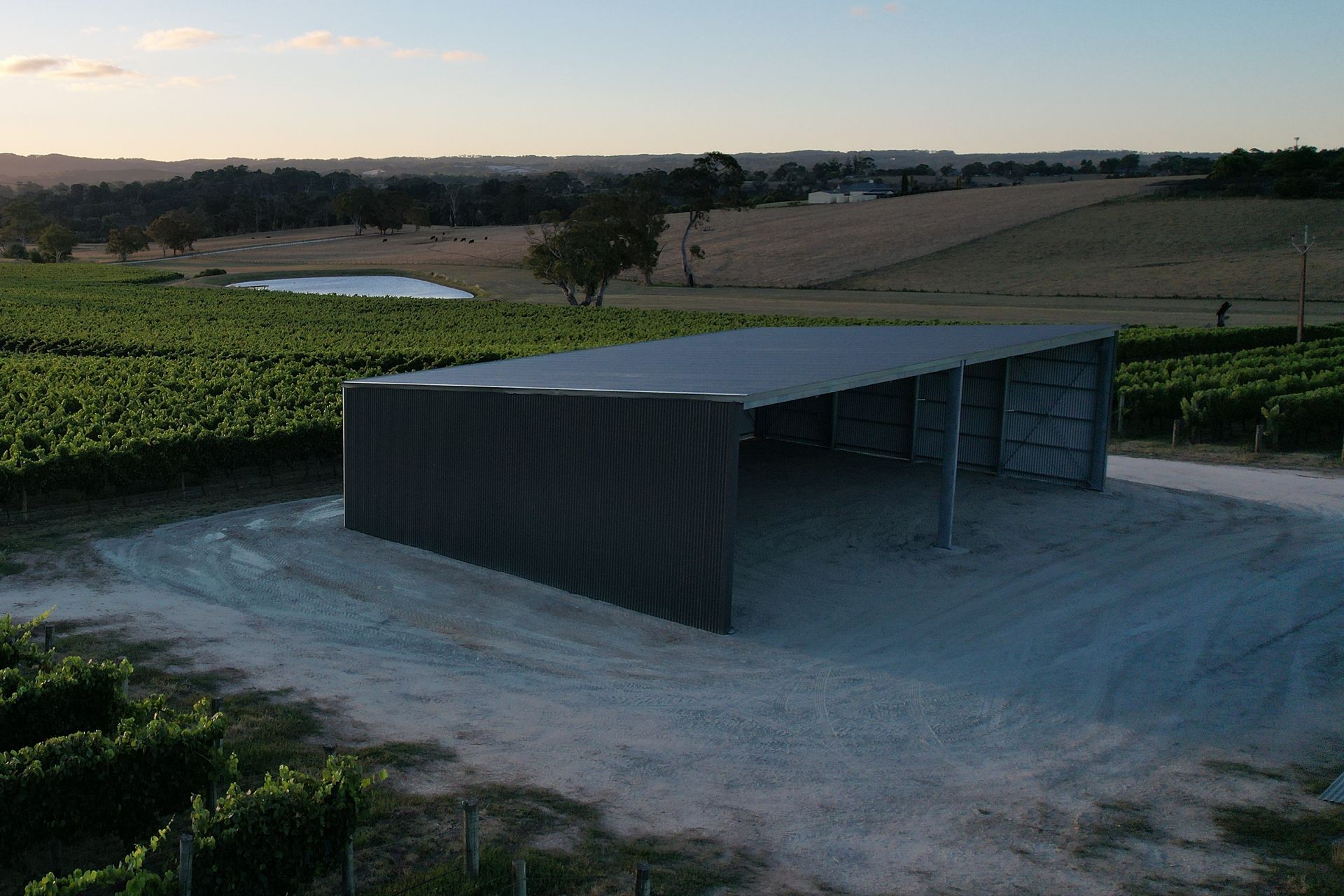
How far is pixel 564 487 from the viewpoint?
16766 millimetres

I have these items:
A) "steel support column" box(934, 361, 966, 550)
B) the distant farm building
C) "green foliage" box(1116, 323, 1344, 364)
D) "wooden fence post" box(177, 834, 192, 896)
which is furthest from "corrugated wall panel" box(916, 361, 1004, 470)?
the distant farm building

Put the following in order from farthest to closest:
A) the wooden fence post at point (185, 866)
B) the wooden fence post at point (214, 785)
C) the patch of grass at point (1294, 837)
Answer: the wooden fence post at point (214, 785), the patch of grass at point (1294, 837), the wooden fence post at point (185, 866)

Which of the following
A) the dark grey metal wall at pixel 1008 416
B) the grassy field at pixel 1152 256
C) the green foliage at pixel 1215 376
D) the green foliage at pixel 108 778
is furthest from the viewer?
the grassy field at pixel 1152 256

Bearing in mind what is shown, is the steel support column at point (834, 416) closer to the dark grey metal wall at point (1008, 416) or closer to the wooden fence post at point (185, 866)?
the dark grey metal wall at point (1008, 416)

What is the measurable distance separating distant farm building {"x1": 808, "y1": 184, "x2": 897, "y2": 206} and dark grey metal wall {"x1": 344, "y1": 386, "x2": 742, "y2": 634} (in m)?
112

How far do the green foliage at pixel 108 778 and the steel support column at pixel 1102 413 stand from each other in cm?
1951

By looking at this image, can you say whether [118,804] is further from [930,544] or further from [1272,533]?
[1272,533]

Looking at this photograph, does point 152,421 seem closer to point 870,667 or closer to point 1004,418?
point 870,667

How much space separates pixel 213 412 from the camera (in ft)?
88.4

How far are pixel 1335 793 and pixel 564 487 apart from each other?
10480 millimetres

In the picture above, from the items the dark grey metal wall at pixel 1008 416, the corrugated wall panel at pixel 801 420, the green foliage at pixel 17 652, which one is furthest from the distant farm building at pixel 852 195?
the green foliage at pixel 17 652

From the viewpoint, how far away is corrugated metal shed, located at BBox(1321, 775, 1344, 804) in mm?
10273

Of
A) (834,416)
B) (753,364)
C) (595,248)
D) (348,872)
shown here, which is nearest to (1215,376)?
(834,416)

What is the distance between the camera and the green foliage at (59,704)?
938 centimetres
